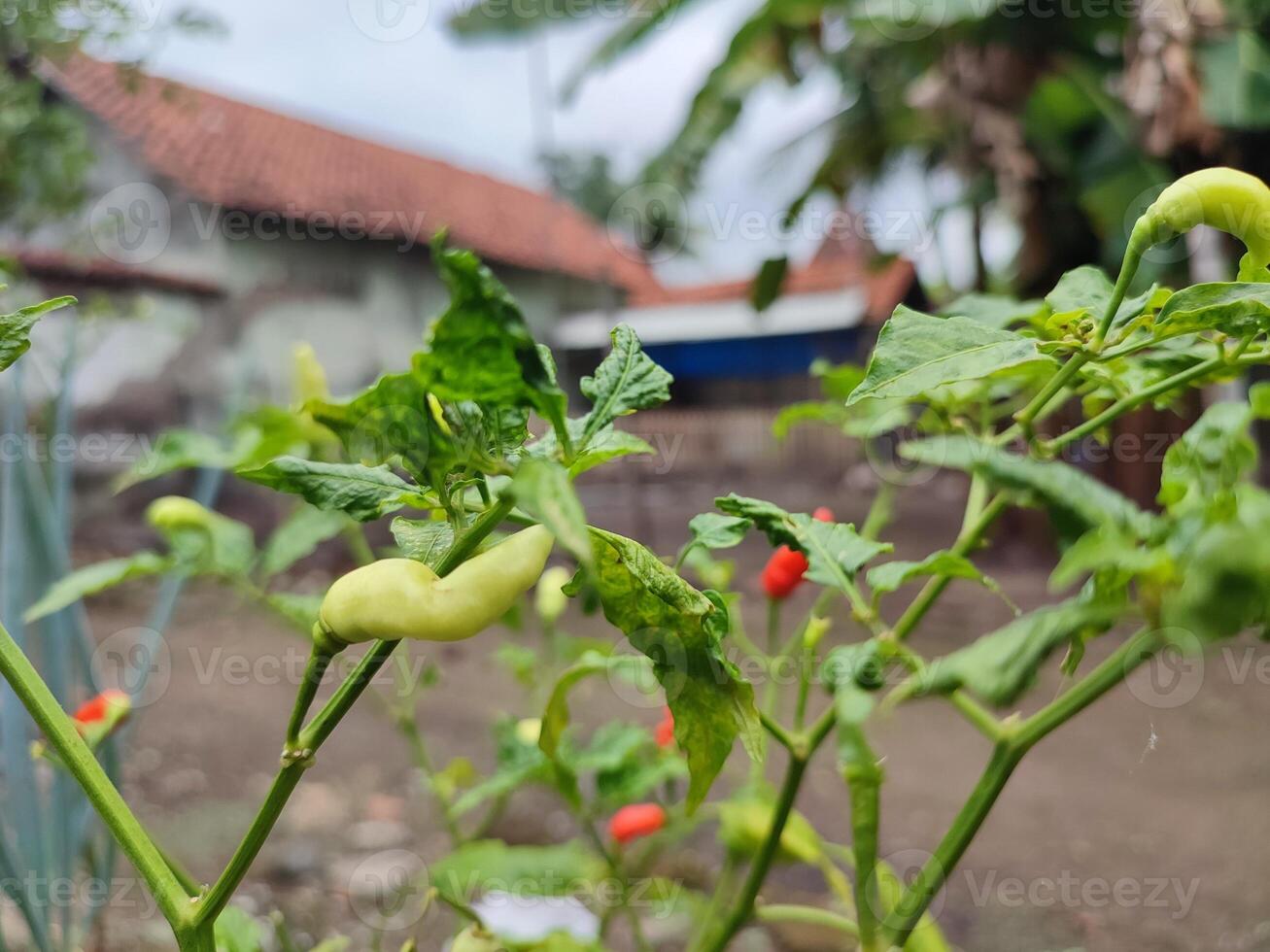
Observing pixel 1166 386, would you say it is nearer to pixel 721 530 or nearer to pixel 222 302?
pixel 721 530

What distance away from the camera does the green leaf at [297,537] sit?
0.77m

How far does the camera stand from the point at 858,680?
444mm

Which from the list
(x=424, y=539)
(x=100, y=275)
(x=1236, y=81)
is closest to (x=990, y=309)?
(x=424, y=539)

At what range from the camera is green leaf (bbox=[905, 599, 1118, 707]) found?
0.97 feet

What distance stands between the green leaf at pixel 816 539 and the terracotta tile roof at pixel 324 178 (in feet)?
11.3

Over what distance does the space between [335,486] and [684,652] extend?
0.15 m

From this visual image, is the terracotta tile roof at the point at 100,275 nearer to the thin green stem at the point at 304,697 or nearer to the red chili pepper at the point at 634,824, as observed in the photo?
the red chili pepper at the point at 634,824

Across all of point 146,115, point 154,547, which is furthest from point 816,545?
point 146,115

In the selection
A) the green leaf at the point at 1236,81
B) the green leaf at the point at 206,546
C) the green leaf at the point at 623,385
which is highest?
the green leaf at the point at 1236,81

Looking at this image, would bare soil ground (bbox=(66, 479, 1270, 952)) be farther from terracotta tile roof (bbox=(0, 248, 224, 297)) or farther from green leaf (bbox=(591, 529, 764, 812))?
terracotta tile roof (bbox=(0, 248, 224, 297))

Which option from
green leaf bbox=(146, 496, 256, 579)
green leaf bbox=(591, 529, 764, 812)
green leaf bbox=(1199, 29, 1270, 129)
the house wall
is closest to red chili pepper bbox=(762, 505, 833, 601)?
green leaf bbox=(591, 529, 764, 812)

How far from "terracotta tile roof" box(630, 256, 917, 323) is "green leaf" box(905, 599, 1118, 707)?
6.14 meters

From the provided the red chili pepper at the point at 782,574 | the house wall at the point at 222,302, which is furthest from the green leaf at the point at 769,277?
the house wall at the point at 222,302

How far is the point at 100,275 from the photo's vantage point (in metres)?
4.04
